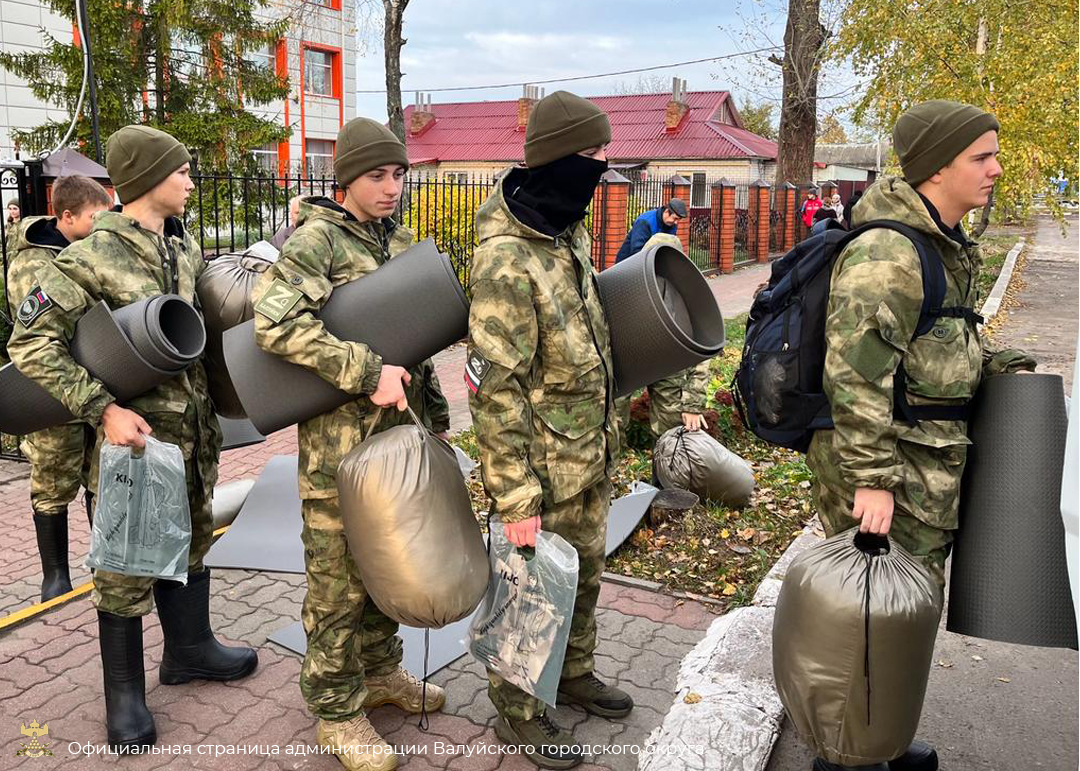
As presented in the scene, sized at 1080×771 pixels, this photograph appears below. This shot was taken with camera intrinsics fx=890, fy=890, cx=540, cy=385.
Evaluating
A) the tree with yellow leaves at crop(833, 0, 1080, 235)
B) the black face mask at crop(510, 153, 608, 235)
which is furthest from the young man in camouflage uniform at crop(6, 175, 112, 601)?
the tree with yellow leaves at crop(833, 0, 1080, 235)

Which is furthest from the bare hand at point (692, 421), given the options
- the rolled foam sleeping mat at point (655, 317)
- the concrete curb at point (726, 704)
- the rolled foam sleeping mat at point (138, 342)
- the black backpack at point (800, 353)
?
the rolled foam sleeping mat at point (138, 342)

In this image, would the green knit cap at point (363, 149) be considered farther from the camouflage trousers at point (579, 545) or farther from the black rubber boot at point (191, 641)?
the black rubber boot at point (191, 641)

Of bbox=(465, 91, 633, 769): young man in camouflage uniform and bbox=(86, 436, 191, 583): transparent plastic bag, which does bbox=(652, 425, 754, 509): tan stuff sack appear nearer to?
bbox=(465, 91, 633, 769): young man in camouflage uniform

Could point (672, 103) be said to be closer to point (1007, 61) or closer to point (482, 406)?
point (1007, 61)

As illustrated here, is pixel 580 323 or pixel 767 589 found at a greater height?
pixel 580 323

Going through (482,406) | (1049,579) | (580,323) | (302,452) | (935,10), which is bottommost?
(1049,579)

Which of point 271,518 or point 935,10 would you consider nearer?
point 271,518

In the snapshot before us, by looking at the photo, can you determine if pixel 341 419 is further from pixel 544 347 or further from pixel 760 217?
pixel 760 217

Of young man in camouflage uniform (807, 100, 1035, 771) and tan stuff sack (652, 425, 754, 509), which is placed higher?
young man in camouflage uniform (807, 100, 1035, 771)

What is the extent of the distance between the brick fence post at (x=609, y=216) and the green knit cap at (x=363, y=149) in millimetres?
11191

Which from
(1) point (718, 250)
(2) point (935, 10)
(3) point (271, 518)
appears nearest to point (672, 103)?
(1) point (718, 250)

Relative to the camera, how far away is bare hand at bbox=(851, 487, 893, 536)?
237cm

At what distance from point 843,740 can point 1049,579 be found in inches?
27.3

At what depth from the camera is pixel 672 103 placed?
34375 millimetres
